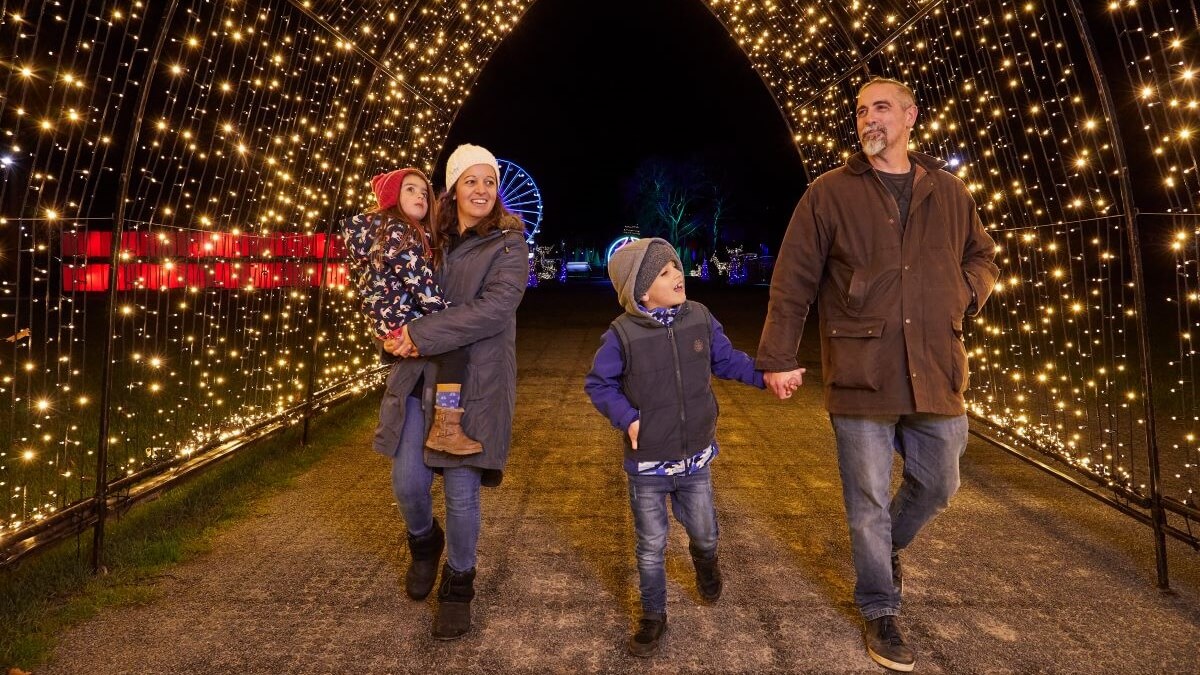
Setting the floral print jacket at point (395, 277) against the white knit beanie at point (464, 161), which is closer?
the floral print jacket at point (395, 277)

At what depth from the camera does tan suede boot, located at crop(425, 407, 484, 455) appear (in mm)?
2896

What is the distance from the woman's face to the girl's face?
5.4 inches

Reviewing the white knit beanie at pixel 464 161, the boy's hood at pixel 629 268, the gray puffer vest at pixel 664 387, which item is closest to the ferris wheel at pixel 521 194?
the white knit beanie at pixel 464 161

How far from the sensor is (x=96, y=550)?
11.6 ft

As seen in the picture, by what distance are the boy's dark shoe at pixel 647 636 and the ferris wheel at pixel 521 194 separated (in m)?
20.5

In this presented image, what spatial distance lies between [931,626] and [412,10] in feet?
18.6

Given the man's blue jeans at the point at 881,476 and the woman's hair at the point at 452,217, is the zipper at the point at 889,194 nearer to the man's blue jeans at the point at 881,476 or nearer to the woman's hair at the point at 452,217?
the man's blue jeans at the point at 881,476

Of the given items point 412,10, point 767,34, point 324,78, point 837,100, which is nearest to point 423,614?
point 324,78

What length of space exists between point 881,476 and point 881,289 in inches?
25.1

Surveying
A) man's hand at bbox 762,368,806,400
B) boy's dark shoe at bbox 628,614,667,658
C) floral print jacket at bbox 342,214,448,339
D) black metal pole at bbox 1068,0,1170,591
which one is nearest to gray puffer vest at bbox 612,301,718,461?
man's hand at bbox 762,368,806,400

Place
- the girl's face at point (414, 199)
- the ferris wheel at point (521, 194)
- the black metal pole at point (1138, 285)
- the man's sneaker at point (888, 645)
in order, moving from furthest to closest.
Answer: the ferris wheel at point (521, 194) < the black metal pole at point (1138, 285) < the girl's face at point (414, 199) < the man's sneaker at point (888, 645)

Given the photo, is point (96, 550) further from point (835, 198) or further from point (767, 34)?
point (767, 34)

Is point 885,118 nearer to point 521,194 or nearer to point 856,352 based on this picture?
point 856,352

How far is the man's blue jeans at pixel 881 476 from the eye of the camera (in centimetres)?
284
